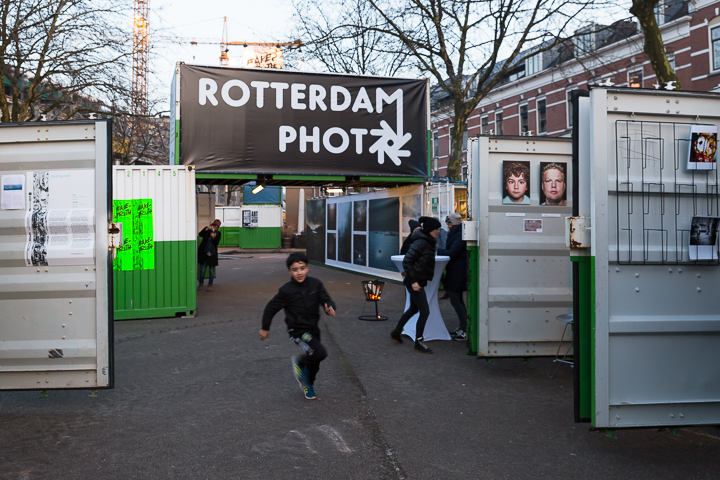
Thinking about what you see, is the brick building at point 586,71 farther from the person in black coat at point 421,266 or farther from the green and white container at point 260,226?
the green and white container at point 260,226

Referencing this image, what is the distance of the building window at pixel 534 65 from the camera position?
114ft

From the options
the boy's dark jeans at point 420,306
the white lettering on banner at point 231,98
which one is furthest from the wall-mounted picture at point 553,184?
the white lettering on banner at point 231,98

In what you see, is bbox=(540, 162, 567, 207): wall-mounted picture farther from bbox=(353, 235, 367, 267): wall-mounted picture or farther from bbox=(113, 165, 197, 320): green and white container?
bbox=(353, 235, 367, 267): wall-mounted picture

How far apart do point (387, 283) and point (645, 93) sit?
1254 cm

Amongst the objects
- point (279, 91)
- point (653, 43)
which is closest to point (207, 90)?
point (279, 91)

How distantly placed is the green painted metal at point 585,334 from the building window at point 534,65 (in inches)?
1306

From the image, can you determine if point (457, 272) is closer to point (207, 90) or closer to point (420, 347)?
point (420, 347)

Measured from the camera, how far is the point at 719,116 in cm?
398

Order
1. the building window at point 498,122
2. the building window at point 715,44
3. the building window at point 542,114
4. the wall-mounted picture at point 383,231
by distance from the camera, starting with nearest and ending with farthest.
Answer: the wall-mounted picture at point 383,231
the building window at point 715,44
the building window at point 542,114
the building window at point 498,122

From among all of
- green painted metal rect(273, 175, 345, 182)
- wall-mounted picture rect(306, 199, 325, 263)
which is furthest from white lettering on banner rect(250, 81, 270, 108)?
wall-mounted picture rect(306, 199, 325, 263)


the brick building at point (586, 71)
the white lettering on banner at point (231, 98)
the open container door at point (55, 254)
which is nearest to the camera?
the open container door at point (55, 254)

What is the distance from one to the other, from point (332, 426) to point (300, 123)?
8.21m

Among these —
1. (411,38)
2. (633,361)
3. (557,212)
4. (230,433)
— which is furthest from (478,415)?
(411,38)

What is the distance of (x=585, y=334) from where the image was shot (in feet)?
13.1
